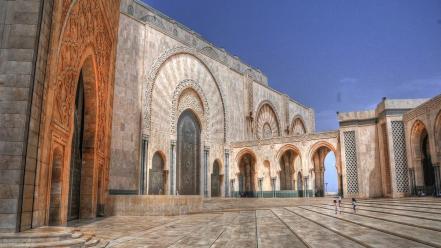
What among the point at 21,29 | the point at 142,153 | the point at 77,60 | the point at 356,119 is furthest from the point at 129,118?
the point at 356,119

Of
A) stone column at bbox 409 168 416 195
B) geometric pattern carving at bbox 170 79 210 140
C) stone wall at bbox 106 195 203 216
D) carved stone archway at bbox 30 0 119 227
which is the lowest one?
stone wall at bbox 106 195 203 216

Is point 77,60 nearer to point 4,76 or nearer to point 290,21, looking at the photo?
point 4,76

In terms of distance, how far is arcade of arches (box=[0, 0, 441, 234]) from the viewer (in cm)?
461

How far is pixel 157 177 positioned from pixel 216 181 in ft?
15.9

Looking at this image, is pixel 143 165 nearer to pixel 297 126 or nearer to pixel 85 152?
pixel 85 152

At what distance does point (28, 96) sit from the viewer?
428cm

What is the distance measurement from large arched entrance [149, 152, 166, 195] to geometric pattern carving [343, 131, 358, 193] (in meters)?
8.07

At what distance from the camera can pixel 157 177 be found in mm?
14562

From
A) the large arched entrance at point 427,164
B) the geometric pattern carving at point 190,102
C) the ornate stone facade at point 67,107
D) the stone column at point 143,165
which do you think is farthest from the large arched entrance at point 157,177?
the large arched entrance at point 427,164

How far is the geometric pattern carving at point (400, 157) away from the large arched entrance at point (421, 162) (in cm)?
41

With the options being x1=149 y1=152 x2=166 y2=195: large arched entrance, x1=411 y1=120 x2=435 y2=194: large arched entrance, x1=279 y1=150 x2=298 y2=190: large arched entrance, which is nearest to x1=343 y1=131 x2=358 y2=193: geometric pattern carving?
x1=411 y1=120 x2=435 y2=194: large arched entrance

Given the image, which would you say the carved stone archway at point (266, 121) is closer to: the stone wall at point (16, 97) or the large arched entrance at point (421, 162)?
the large arched entrance at point (421, 162)

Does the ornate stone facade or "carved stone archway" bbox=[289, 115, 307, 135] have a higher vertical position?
"carved stone archway" bbox=[289, 115, 307, 135]

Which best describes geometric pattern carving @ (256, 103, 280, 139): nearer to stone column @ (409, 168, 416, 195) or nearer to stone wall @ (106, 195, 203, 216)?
stone column @ (409, 168, 416, 195)
